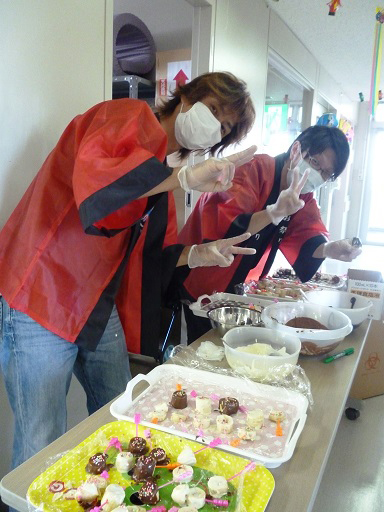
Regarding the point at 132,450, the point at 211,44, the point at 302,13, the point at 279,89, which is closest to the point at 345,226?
the point at 279,89

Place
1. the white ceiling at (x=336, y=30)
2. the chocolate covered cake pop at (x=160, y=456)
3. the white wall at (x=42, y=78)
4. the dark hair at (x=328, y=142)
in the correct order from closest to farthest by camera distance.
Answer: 1. the chocolate covered cake pop at (x=160, y=456)
2. the white wall at (x=42, y=78)
3. the dark hair at (x=328, y=142)
4. the white ceiling at (x=336, y=30)

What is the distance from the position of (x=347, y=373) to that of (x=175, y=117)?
86cm

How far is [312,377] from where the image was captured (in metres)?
1.00

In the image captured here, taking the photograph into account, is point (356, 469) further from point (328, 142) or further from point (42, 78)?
point (42, 78)

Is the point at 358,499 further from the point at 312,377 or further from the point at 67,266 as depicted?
the point at 67,266

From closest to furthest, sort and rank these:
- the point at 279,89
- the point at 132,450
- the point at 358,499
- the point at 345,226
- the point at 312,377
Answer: the point at 132,450
the point at 312,377
the point at 358,499
the point at 279,89
the point at 345,226

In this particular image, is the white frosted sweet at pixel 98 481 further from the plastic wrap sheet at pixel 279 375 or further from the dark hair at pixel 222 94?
the dark hair at pixel 222 94

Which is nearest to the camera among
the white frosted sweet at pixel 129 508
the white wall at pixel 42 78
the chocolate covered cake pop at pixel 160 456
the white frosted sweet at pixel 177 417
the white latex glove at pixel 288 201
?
the white frosted sweet at pixel 129 508

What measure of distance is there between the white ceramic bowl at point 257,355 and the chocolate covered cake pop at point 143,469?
35 cm

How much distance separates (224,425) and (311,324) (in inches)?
20.5

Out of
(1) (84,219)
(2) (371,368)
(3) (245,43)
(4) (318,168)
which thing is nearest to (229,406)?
(1) (84,219)

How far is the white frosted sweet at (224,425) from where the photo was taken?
749 millimetres

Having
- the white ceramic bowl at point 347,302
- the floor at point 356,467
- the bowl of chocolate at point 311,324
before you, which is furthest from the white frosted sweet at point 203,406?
the floor at point 356,467

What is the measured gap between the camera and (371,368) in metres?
2.11
